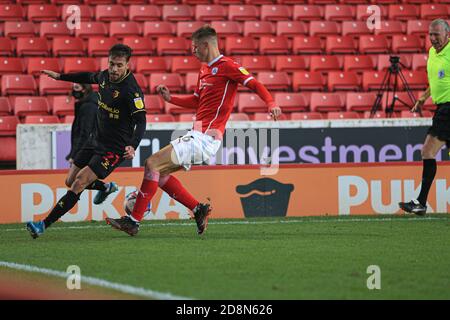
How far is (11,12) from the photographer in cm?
1759

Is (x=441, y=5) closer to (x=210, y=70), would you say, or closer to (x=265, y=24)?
(x=265, y=24)

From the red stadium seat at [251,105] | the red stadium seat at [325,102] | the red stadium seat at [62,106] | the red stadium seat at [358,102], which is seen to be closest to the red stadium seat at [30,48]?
the red stadium seat at [62,106]

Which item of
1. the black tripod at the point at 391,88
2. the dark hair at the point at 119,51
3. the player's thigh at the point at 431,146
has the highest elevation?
the dark hair at the point at 119,51

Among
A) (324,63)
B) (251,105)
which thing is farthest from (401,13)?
(251,105)

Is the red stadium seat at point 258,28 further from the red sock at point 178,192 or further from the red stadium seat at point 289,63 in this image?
the red sock at point 178,192

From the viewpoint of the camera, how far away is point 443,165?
12.5 metres

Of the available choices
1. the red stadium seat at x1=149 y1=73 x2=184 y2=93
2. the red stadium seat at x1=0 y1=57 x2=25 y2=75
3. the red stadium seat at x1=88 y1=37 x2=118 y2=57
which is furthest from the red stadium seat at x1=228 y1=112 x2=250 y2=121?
the red stadium seat at x1=0 y1=57 x2=25 y2=75

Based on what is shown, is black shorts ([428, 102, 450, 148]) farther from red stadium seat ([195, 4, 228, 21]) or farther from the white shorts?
red stadium seat ([195, 4, 228, 21])

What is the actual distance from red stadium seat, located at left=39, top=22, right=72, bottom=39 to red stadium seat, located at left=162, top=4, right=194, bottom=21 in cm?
194

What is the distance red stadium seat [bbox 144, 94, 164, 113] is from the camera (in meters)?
15.6

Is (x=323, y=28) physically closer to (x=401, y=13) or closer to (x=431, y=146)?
(x=401, y=13)

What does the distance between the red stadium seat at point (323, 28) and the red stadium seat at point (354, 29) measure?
0.16m

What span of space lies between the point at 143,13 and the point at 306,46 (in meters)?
3.14

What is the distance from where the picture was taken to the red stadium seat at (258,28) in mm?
18000
